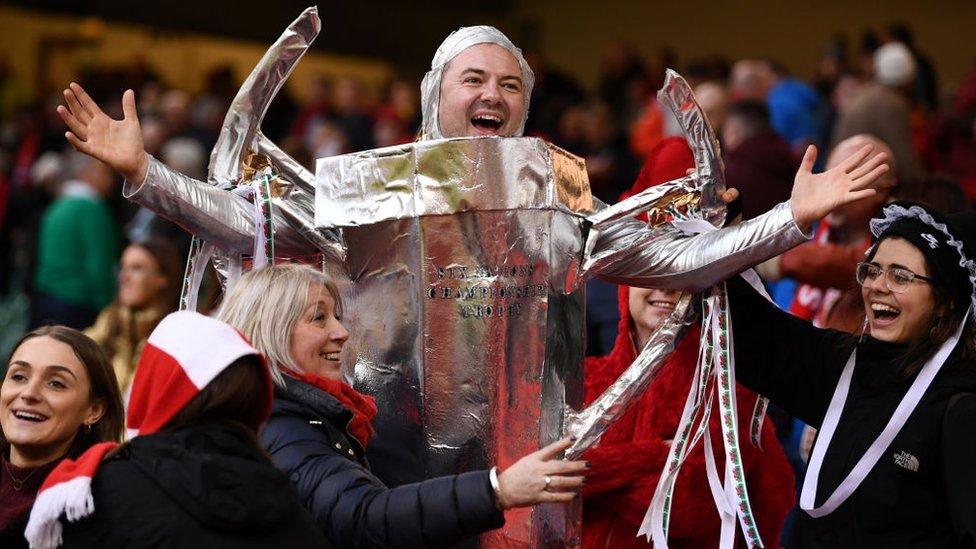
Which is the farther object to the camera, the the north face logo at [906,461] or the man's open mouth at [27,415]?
the man's open mouth at [27,415]

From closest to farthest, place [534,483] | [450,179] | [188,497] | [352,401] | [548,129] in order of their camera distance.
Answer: [188,497] → [534,483] → [352,401] → [450,179] → [548,129]

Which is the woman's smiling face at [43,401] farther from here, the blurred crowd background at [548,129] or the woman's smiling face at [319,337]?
the blurred crowd background at [548,129]

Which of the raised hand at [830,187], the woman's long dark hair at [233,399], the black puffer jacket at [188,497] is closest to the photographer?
the black puffer jacket at [188,497]

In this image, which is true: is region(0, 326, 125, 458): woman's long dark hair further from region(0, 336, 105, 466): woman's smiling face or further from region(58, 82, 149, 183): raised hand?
region(58, 82, 149, 183): raised hand

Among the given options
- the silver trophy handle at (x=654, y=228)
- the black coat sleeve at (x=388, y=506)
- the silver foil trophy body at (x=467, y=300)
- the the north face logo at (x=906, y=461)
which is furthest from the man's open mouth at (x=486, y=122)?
the the north face logo at (x=906, y=461)

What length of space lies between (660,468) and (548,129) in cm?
682

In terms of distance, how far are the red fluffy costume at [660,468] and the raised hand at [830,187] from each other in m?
0.49

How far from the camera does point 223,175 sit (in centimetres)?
396

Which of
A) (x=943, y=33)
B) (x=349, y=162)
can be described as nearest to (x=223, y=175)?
(x=349, y=162)

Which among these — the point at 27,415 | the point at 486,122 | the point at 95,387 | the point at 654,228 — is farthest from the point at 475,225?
the point at 27,415

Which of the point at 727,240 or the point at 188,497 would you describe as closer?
the point at 188,497

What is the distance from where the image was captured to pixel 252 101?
3994 mm

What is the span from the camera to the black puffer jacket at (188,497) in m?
2.79

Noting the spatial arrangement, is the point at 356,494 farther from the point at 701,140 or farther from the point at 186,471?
the point at 701,140
